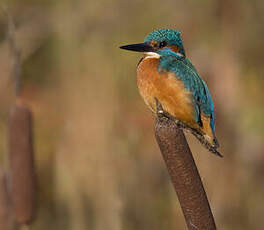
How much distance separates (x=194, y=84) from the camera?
2.00m

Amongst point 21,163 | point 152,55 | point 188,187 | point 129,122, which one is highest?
point 152,55

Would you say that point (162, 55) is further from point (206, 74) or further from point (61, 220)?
point (61, 220)

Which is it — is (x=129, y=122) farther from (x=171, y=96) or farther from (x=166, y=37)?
(x=171, y=96)

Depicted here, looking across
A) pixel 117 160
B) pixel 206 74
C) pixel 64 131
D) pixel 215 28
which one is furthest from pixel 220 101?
pixel 64 131

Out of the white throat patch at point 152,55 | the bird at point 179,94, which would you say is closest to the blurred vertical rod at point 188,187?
the bird at point 179,94

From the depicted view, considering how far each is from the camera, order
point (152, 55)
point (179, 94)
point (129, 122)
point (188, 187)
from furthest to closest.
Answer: point (129, 122) → point (152, 55) → point (179, 94) → point (188, 187)

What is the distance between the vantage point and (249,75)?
386 centimetres

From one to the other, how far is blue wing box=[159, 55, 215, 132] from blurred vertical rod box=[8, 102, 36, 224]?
64cm

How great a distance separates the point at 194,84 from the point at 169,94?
0.11 m

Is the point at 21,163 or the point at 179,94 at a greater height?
the point at 179,94

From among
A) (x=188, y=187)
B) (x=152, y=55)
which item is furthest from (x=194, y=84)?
(x=188, y=187)

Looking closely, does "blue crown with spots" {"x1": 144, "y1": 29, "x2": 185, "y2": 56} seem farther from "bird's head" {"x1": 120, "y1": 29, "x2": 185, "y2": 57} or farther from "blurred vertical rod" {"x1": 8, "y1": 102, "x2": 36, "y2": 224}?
"blurred vertical rod" {"x1": 8, "y1": 102, "x2": 36, "y2": 224}

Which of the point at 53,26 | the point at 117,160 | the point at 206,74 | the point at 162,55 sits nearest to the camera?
the point at 162,55

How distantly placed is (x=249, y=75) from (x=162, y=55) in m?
1.90
